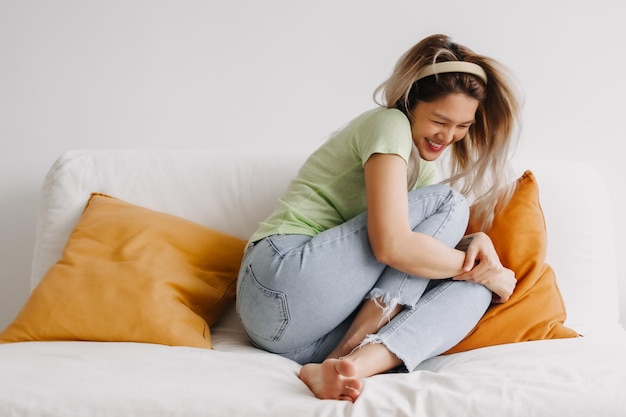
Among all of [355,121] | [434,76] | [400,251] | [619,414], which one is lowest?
[619,414]

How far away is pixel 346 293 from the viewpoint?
1.57 metres

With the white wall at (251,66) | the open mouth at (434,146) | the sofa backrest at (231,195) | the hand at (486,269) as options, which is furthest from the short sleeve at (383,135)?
the white wall at (251,66)

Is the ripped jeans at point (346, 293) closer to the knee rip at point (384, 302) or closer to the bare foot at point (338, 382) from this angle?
the knee rip at point (384, 302)

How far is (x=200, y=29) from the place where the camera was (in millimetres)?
2420

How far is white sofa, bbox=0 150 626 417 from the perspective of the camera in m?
1.30

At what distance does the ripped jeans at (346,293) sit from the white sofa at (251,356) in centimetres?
6

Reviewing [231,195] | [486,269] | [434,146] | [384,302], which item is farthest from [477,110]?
[231,195]

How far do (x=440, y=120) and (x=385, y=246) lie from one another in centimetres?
36

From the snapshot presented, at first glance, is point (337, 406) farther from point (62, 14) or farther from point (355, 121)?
point (62, 14)

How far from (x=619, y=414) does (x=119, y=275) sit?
1.12m

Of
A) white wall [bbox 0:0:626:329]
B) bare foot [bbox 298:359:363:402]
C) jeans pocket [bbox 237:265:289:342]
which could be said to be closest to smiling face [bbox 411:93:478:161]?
jeans pocket [bbox 237:265:289:342]

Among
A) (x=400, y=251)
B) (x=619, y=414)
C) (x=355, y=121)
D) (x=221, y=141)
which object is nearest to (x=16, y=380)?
(x=400, y=251)

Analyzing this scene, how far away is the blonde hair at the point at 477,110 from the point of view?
1.72 m

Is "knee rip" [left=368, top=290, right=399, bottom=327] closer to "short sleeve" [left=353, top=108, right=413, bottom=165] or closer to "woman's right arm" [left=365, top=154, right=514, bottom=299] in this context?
"woman's right arm" [left=365, top=154, right=514, bottom=299]
